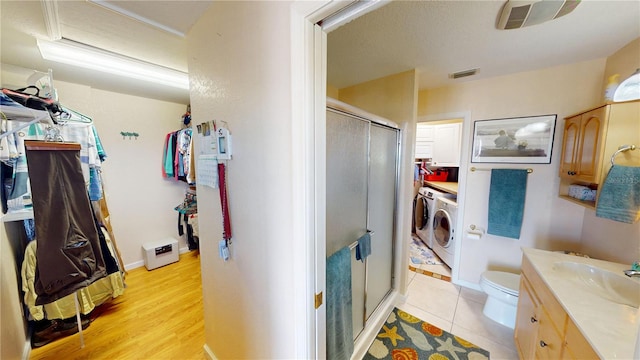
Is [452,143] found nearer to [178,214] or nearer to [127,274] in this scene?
[178,214]

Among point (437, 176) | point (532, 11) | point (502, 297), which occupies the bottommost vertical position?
point (502, 297)

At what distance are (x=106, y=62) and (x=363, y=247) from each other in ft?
8.67

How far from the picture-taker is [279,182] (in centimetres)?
84

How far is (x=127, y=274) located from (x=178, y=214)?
0.90 meters

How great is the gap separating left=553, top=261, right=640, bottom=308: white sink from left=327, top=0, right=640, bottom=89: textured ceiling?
153 centimetres

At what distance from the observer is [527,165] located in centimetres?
207

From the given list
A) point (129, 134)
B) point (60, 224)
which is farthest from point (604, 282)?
point (129, 134)

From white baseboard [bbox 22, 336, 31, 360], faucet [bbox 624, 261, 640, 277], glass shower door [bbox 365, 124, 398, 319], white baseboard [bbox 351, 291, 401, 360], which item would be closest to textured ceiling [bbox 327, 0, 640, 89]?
glass shower door [bbox 365, 124, 398, 319]

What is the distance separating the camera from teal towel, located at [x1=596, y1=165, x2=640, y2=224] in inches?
47.5

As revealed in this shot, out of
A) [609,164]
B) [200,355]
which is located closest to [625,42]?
[609,164]

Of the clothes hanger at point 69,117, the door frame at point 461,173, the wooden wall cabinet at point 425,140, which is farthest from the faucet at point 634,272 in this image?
the clothes hanger at point 69,117

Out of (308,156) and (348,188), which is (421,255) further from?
(308,156)

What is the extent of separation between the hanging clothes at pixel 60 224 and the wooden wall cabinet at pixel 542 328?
267 centimetres

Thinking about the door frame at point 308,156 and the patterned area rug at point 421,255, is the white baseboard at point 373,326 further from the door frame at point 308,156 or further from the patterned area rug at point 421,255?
the patterned area rug at point 421,255
